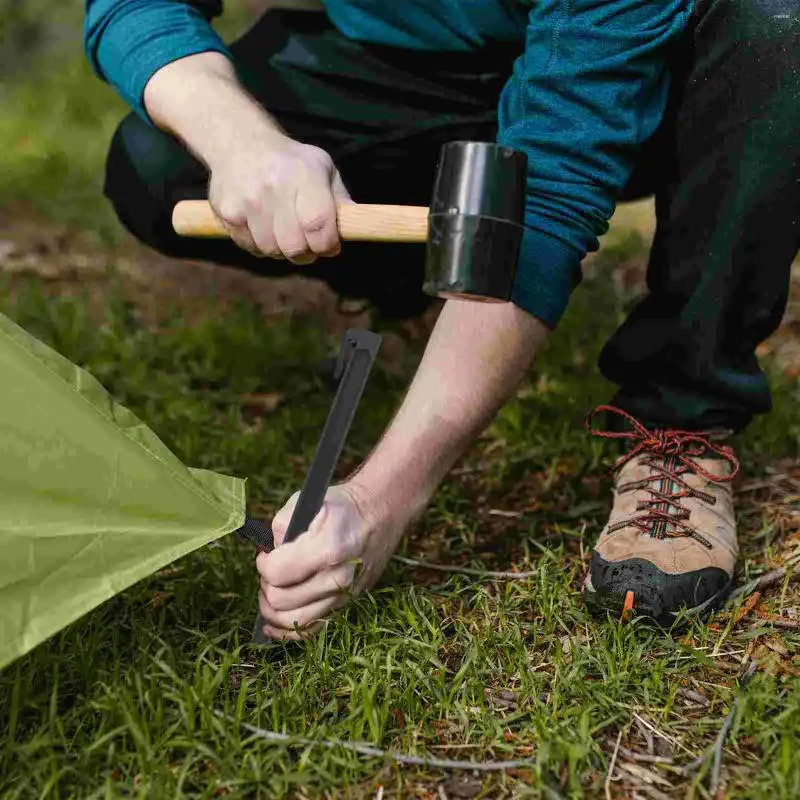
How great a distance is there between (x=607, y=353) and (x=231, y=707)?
97 cm

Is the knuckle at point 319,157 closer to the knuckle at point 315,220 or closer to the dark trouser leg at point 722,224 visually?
the knuckle at point 315,220

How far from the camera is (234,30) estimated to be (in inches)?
220

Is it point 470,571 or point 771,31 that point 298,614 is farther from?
point 771,31

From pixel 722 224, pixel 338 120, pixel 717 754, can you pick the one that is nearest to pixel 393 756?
pixel 717 754

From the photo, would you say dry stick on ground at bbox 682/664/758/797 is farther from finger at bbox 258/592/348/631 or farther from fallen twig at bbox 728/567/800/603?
finger at bbox 258/592/348/631

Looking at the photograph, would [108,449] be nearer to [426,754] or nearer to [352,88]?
[426,754]

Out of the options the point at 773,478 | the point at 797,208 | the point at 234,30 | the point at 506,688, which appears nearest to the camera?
the point at 506,688

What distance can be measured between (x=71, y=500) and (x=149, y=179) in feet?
3.65

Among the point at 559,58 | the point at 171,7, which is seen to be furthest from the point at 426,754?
the point at 171,7

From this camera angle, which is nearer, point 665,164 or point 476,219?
point 476,219

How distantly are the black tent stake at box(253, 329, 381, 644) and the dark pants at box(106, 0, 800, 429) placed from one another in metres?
0.61

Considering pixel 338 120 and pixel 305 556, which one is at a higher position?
pixel 338 120

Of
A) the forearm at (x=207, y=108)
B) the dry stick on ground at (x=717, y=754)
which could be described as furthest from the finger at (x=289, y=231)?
the dry stick on ground at (x=717, y=754)

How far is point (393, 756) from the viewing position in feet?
4.50
